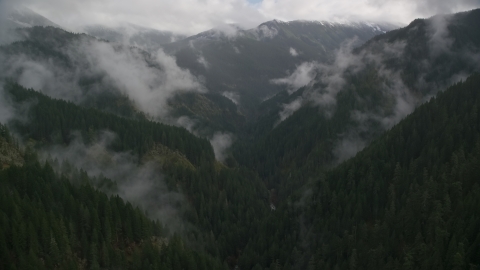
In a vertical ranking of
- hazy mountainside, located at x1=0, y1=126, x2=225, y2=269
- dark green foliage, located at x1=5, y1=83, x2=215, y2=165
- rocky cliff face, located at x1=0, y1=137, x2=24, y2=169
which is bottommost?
hazy mountainside, located at x1=0, y1=126, x2=225, y2=269

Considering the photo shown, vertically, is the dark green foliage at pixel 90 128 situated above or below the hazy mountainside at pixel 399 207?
above

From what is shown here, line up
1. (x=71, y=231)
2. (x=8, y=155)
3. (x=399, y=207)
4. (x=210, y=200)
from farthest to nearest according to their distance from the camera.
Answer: (x=210, y=200) → (x=399, y=207) → (x=8, y=155) → (x=71, y=231)

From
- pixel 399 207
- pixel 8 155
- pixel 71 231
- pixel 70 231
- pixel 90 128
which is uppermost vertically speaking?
pixel 90 128

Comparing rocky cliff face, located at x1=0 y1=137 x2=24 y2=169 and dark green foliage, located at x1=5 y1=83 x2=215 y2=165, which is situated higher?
dark green foliage, located at x1=5 y1=83 x2=215 y2=165

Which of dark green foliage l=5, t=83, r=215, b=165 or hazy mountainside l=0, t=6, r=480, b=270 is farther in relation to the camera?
dark green foliage l=5, t=83, r=215, b=165

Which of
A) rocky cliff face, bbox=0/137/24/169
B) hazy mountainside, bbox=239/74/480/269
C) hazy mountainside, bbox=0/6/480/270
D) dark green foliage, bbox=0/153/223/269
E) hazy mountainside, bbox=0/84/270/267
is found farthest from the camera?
hazy mountainside, bbox=0/84/270/267

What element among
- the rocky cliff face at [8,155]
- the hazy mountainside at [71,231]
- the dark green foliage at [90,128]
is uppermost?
the dark green foliage at [90,128]

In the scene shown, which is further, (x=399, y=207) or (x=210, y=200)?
(x=210, y=200)

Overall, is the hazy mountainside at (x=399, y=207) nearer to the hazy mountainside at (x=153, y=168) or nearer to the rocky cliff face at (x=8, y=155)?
the hazy mountainside at (x=153, y=168)

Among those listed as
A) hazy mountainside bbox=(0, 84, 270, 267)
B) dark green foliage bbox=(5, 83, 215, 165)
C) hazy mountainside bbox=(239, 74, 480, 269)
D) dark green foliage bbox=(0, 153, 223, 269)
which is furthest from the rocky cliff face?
hazy mountainside bbox=(239, 74, 480, 269)

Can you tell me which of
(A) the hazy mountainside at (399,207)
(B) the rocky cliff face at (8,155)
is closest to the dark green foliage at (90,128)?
(B) the rocky cliff face at (8,155)

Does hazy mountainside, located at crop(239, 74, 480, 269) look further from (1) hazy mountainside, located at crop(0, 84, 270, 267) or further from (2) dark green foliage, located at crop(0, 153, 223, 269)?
(2) dark green foliage, located at crop(0, 153, 223, 269)

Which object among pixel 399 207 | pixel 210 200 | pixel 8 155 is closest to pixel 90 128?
pixel 8 155

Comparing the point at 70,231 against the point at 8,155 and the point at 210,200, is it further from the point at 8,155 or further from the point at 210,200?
the point at 210,200
